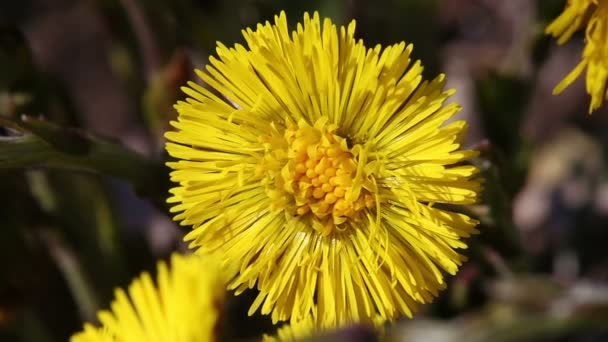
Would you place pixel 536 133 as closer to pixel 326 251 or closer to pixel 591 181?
pixel 591 181

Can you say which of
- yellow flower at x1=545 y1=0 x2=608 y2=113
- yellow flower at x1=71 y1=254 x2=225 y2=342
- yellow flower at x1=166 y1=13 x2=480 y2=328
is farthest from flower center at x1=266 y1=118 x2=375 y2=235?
yellow flower at x1=545 y1=0 x2=608 y2=113

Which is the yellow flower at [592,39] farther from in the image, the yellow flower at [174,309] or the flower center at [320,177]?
the yellow flower at [174,309]

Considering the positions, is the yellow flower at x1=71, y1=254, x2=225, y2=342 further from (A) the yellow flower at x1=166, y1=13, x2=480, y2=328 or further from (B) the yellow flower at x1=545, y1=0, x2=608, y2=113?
(B) the yellow flower at x1=545, y1=0, x2=608, y2=113

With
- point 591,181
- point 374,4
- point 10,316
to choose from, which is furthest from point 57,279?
point 591,181

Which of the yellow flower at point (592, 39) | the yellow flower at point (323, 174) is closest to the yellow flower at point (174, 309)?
the yellow flower at point (323, 174)

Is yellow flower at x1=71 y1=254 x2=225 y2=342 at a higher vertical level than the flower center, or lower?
lower
